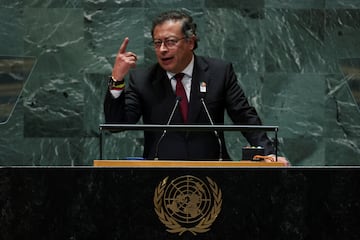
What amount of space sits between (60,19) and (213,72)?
81.1 inches

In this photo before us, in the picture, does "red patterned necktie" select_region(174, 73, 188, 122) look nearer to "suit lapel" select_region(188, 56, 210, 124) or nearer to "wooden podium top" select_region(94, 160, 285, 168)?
"suit lapel" select_region(188, 56, 210, 124)

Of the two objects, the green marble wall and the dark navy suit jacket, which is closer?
the dark navy suit jacket

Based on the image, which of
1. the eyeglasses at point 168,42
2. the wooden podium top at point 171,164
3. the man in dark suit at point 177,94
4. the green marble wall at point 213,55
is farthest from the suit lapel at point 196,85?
the green marble wall at point 213,55

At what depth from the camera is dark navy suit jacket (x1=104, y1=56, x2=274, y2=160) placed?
169 inches

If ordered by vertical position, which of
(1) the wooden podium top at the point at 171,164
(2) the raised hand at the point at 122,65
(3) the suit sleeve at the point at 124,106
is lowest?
(1) the wooden podium top at the point at 171,164
